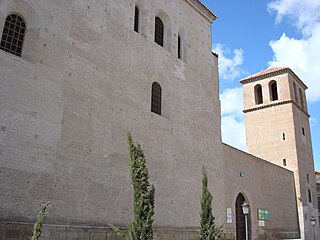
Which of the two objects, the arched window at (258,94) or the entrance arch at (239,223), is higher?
the arched window at (258,94)

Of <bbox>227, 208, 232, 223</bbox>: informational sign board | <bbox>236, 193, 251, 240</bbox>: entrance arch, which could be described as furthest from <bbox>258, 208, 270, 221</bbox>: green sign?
<bbox>227, 208, 232, 223</bbox>: informational sign board

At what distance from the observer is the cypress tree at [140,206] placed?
19.0ft

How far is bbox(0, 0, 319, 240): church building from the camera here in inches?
319

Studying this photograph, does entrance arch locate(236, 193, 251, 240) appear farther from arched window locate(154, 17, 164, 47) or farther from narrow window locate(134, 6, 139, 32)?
narrow window locate(134, 6, 139, 32)

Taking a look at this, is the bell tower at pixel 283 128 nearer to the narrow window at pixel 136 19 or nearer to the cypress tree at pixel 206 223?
the narrow window at pixel 136 19

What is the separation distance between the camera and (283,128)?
908 inches

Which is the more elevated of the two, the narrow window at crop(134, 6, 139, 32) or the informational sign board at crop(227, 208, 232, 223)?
the narrow window at crop(134, 6, 139, 32)

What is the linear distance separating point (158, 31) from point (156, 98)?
2.82m

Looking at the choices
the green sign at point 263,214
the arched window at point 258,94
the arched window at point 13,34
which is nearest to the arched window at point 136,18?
the arched window at point 13,34

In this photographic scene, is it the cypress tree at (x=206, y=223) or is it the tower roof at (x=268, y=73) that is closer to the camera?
the cypress tree at (x=206, y=223)

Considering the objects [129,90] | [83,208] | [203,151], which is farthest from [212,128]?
[83,208]

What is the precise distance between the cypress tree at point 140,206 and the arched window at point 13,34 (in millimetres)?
4383

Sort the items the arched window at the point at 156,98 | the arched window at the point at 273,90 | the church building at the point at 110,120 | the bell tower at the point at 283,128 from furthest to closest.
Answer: the arched window at the point at 273,90 → the bell tower at the point at 283,128 → the arched window at the point at 156,98 → the church building at the point at 110,120

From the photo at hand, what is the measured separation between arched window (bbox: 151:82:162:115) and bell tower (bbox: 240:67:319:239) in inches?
519
